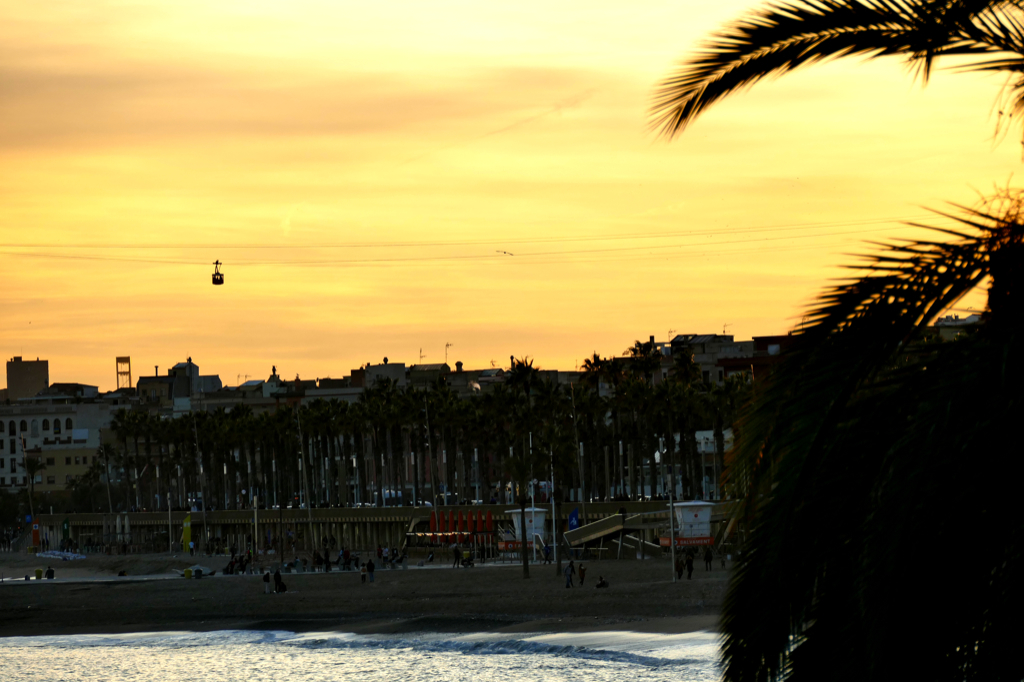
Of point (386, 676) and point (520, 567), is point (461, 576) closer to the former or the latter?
point (520, 567)

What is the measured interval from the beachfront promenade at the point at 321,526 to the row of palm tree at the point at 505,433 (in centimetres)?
279

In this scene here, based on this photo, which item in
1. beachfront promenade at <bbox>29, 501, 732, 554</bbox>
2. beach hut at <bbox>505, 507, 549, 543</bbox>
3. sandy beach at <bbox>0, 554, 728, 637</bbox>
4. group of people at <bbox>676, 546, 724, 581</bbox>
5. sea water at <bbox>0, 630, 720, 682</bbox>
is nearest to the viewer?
sea water at <bbox>0, 630, 720, 682</bbox>

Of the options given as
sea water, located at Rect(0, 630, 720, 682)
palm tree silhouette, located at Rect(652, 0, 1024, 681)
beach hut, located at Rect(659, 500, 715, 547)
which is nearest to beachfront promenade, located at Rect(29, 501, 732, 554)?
beach hut, located at Rect(659, 500, 715, 547)

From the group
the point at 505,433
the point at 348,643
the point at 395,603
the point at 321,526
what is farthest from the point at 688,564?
the point at 321,526

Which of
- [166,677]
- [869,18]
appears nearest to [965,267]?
[869,18]

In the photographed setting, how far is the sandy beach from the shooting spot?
48188 millimetres

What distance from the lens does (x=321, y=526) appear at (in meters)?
106

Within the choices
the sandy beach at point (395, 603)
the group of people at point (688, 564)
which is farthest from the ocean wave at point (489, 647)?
the group of people at point (688, 564)

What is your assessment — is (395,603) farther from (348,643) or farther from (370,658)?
(370,658)

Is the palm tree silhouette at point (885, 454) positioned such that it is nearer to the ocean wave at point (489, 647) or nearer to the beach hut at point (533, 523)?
the ocean wave at point (489, 647)

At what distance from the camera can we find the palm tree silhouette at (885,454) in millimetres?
6598

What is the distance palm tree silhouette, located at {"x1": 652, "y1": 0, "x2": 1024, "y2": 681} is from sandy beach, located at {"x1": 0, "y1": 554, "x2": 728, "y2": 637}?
116 feet

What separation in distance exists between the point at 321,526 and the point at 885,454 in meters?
101

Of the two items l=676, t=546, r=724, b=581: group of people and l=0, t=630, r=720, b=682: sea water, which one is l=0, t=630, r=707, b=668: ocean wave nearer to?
l=0, t=630, r=720, b=682: sea water
